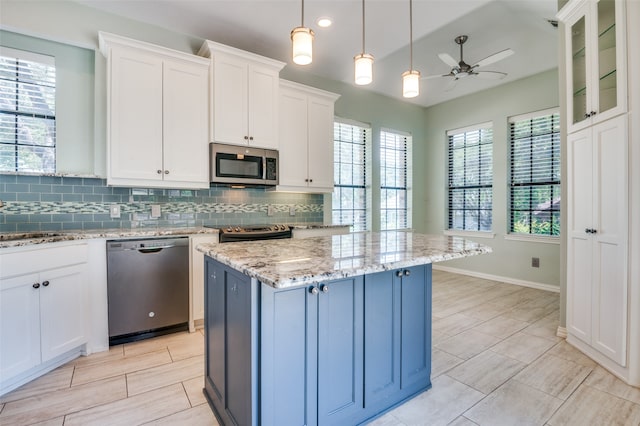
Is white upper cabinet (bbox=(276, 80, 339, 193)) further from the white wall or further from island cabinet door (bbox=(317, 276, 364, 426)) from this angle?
the white wall

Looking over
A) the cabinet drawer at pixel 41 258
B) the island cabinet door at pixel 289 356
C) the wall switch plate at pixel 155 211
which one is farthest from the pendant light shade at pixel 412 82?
the cabinet drawer at pixel 41 258


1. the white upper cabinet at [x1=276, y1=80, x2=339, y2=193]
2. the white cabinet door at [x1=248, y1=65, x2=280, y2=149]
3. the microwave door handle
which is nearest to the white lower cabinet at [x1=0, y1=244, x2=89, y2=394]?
the microwave door handle

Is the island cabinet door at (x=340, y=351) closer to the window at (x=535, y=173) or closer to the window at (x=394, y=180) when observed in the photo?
the window at (x=394, y=180)

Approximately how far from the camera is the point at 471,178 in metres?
5.30

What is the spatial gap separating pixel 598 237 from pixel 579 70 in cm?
142

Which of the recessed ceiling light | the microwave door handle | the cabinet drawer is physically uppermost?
the recessed ceiling light

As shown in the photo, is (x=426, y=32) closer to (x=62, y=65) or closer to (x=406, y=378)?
(x=406, y=378)

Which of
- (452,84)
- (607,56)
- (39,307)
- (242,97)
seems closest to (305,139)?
(242,97)

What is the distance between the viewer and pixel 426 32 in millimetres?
3289

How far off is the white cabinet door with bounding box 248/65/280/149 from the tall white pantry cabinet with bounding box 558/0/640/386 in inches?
108

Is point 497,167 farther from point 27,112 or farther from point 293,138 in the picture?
point 27,112

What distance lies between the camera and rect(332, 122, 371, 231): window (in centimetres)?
471

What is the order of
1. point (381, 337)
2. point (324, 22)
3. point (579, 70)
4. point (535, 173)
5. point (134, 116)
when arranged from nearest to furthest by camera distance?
point (381, 337) → point (579, 70) → point (134, 116) → point (324, 22) → point (535, 173)

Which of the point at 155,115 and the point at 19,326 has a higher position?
the point at 155,115
